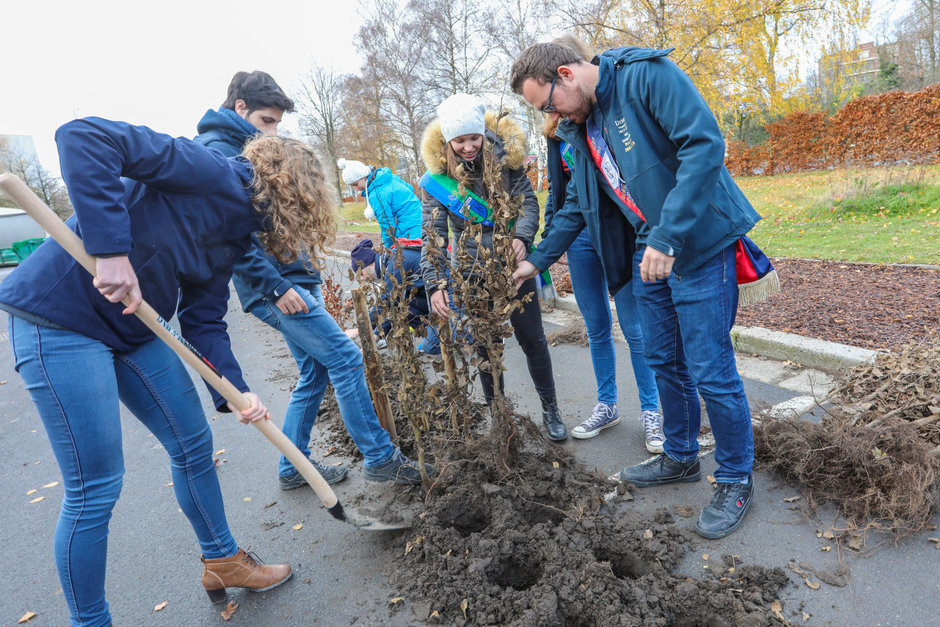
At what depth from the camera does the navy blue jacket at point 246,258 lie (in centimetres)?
269

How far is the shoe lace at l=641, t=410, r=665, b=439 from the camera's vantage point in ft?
10.8

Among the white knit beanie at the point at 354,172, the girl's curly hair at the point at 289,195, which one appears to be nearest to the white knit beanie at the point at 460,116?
the girl's curly hair at the point at 289,195

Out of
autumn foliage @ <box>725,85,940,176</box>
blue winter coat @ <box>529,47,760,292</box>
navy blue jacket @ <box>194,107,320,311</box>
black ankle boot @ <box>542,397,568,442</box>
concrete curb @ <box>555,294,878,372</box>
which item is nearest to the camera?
blue winter coat @ <box>529,47,760,292</box>

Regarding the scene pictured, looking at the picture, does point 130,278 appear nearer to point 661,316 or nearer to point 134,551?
point 134,551

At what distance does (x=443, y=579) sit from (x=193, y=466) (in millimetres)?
1147

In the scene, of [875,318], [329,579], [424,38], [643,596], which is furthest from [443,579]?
[424,38]

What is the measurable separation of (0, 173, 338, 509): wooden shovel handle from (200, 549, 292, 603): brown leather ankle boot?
18.3 inches

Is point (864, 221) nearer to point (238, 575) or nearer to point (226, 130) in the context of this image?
point (226, 130)

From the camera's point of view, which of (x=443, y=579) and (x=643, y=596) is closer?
(x=643, y=596)

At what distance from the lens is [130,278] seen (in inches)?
69.5

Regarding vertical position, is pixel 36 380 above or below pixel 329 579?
above

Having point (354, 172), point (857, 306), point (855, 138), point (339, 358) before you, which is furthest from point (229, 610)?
point (855, 138)

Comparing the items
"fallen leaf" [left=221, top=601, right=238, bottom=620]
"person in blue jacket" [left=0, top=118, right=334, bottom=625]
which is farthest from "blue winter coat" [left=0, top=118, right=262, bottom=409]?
"fallen leaf" [left=221, top=601, right=238, bottom=620]

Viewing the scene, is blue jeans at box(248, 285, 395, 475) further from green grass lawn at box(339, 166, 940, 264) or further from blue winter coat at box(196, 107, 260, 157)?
green grass lawn at box(339, 166, 940, 264)
